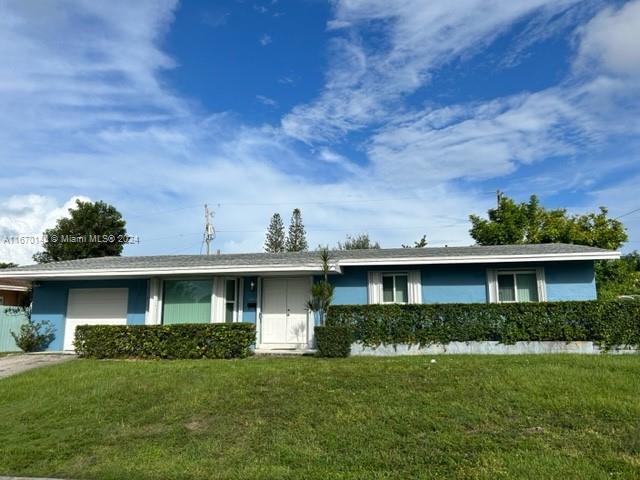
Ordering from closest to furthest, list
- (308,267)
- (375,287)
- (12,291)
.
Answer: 1. (308,267)
2. (375,287)
3. (12,291)

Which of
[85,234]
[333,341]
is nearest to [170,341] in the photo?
[333,341]

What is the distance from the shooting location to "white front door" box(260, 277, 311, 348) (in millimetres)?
15391

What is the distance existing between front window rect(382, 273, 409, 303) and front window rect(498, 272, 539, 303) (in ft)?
9.15

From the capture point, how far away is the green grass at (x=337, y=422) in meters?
5.41

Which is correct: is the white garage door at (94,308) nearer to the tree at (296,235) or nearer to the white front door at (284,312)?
the white front door at (284,312)

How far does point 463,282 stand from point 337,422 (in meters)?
9.03

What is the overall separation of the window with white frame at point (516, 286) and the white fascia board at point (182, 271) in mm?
4850

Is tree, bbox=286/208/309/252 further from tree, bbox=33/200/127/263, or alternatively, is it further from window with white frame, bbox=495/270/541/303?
window with white frame, bbox=495/270/541/303

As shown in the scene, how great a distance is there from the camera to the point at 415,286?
583 inches

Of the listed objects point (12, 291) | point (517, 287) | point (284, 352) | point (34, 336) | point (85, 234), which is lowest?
point (284, 352)

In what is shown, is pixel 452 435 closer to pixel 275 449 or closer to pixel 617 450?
pixel 617 450

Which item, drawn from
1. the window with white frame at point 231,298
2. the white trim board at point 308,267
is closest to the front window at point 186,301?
the window with white frame at point 231,298

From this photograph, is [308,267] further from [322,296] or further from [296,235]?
[296,235]

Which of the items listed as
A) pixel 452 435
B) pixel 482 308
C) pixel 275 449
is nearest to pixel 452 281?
pixel 482 308
